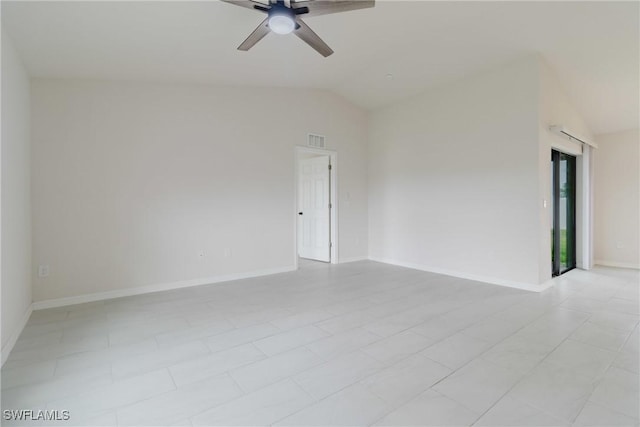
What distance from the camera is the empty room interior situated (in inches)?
76.7

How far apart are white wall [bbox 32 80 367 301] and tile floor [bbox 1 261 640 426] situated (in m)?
0.61

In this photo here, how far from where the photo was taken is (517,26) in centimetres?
333

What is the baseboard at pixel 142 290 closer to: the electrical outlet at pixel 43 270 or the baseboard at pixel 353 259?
the electrical outlet at pixel 43 270

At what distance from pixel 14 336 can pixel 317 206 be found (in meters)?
4.53

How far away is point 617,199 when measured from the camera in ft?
Result: 17.9

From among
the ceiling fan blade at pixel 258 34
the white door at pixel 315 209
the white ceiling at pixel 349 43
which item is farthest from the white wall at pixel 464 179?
the ceiling fan blade at pixel 258 34

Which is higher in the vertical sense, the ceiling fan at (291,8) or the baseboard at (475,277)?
the ceiling fan at (291,8)

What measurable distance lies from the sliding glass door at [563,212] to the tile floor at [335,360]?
1.14 metres

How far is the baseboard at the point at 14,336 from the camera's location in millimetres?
2279

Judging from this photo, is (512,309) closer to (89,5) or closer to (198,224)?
(198,224)

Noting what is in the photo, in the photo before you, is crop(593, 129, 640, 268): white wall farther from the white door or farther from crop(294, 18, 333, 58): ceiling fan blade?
crop(294, 18, 333, 58): ceiling fan blade

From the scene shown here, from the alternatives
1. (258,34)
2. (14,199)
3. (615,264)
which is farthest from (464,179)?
(14,199)

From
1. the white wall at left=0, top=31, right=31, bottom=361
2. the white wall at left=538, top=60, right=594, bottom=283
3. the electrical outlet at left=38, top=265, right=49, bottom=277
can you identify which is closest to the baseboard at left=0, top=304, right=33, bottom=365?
the white wall at left=0, top=31, right=31, bottom=361

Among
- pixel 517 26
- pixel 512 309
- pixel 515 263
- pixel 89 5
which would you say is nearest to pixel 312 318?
pixel 512 309
